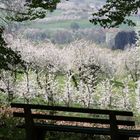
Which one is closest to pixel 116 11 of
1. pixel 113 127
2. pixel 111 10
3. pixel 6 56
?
pixel 111 10

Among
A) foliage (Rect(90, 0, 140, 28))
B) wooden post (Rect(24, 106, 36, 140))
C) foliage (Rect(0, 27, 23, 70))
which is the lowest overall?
wooden post (Rect(24, 106, 36, 140))

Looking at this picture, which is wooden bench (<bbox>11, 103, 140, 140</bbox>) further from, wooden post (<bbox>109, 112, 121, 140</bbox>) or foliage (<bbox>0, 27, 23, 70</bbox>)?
foliage (<bbox>0, 27, 23, 70</bbox>)

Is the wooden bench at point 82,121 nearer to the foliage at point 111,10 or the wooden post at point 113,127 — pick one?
the wooden post at point 113,127

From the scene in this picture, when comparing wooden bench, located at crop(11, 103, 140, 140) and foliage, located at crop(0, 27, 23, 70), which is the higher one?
foliage, located at crop(0, 27, 23, 70)

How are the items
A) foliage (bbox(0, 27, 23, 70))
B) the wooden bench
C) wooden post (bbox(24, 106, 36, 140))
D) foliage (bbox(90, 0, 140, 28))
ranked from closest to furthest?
the wooden bench
wooden post (bbox(24, 106, 36, 140))
foliage (bbox(90, 0, 140, 28))
foliage (bbox(0, 27, 23, 70))

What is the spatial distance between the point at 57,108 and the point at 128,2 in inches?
192

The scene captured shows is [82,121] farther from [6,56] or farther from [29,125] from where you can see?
[6,56]

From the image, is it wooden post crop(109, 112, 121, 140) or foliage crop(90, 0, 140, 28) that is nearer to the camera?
wooden post crop(109, 112, 121, 140)

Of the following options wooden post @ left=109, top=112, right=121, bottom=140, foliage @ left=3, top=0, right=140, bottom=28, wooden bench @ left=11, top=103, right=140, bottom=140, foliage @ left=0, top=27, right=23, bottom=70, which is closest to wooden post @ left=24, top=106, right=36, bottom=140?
wooden bench @ left=11, top=103, right=140, bottom=140

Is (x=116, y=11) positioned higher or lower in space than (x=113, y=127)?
higher

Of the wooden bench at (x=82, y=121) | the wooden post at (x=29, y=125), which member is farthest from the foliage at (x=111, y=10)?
the wooden post at (x=29, y=125)

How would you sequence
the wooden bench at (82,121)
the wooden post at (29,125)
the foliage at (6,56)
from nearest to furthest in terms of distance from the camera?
1. the wooden bench at (82,121)
2. the wooden post at (29,125)
3. the foliage at (6,56)

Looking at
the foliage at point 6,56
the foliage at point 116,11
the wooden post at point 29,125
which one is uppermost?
the foliage at point 116,11

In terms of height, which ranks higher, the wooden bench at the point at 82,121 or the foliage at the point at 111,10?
the foliage at the point at 111,10
